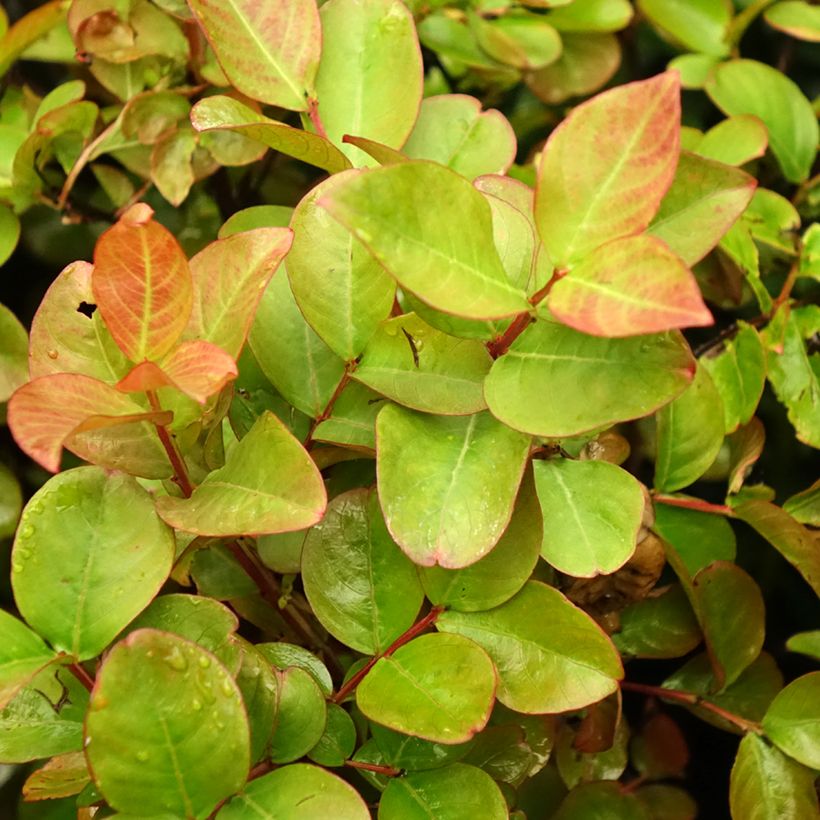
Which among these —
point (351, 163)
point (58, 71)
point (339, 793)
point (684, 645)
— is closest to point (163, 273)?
point (351, 163)

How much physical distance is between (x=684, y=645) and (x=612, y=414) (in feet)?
0.96

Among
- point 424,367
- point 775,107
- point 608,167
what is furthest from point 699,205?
point 775,107

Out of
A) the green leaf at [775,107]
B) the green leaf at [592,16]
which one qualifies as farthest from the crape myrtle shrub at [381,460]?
the green leaf at [592,16]

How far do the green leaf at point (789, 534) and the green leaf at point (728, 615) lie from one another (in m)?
0.03

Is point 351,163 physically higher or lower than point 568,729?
higher

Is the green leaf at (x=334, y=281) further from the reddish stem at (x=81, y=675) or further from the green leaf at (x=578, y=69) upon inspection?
the green leaf at (x=578, y=69)

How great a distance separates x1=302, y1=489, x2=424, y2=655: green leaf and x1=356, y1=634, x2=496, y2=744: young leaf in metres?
0.02

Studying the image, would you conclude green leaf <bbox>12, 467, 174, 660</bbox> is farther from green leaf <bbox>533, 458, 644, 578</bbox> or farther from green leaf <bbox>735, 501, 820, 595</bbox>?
green leaf <bbox>735, 501, 820, 595</bbox>

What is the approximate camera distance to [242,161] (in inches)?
29.5

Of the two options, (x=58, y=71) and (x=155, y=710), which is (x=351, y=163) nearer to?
(x=155, y=710)

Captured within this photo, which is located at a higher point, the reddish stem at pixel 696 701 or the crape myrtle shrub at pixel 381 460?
the crape myrtle shrub at pixel 381 460

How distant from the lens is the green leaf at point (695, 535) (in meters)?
0.68

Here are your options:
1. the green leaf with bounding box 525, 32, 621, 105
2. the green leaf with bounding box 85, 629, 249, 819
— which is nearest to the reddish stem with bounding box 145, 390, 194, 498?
the green leaf with bounding box 85, 629, 249, 819

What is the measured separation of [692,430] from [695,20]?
51cm
